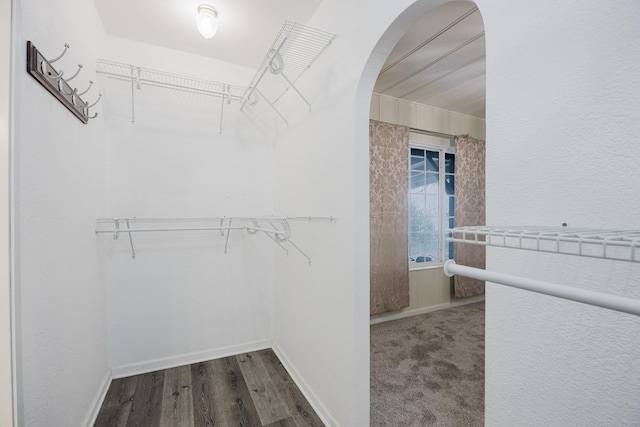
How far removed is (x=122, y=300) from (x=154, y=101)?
1.59m

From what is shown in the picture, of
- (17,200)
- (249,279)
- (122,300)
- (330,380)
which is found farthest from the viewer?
(249,279)

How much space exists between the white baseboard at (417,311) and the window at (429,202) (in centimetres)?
56

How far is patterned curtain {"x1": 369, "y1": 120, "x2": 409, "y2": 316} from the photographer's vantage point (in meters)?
3.04

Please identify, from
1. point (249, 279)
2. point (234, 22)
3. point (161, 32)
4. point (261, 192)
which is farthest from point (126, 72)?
point (249, 279)

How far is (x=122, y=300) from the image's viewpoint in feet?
7.10

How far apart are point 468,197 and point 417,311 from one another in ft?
5.28

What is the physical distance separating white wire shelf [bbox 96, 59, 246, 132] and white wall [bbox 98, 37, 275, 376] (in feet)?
0.21

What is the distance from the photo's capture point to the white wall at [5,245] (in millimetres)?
917

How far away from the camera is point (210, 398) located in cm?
189

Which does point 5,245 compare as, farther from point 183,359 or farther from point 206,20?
point 183,359

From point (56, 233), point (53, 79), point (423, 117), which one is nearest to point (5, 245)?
point (56, 233)

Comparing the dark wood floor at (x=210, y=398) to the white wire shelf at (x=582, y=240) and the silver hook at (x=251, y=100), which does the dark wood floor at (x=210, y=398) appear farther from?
the silver hook at (x=251, y=100)

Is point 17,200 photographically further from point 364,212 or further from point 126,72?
point 126,72

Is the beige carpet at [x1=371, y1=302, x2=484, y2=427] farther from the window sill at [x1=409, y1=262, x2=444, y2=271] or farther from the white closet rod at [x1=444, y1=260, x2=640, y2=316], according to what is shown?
the white closet rod at [x1=444, y1=260, x2=640, y2=316]
